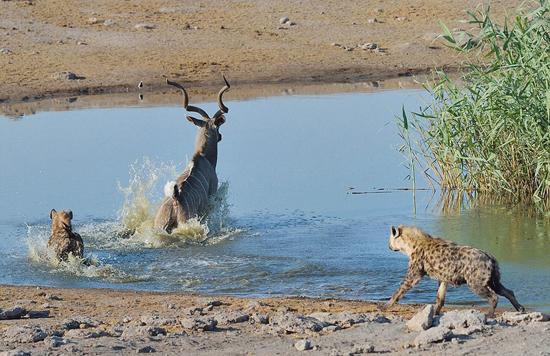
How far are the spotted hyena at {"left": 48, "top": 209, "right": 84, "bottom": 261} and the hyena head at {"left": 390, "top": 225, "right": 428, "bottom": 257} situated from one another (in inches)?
135

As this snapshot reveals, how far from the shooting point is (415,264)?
743 cm

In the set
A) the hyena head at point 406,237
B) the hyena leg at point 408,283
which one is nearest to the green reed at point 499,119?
the hyena head at point 406,237

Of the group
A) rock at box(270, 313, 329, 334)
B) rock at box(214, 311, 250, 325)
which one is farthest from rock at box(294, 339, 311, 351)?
rock at box(214, 311, 250, 325)

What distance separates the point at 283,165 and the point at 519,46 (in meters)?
4.69

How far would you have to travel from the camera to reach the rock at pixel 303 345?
5.94m

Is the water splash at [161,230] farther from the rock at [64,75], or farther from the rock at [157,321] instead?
the rock at [64,75]

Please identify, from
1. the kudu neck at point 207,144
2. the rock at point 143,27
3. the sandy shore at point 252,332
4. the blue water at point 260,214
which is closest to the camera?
the sandy shore at point 252,332

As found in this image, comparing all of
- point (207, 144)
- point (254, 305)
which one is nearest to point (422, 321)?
point (254, 305)

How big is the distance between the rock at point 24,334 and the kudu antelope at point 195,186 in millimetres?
4565

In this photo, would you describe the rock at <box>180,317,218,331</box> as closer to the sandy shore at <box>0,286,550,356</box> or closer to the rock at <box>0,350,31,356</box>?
the sandy shore at <box>0,286,550,356</box>

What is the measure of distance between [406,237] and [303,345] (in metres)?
1.96

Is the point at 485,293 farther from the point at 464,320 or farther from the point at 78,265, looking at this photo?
the point at 78,265

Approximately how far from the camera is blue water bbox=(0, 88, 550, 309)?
30.4 ft

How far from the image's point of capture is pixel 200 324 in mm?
6656
